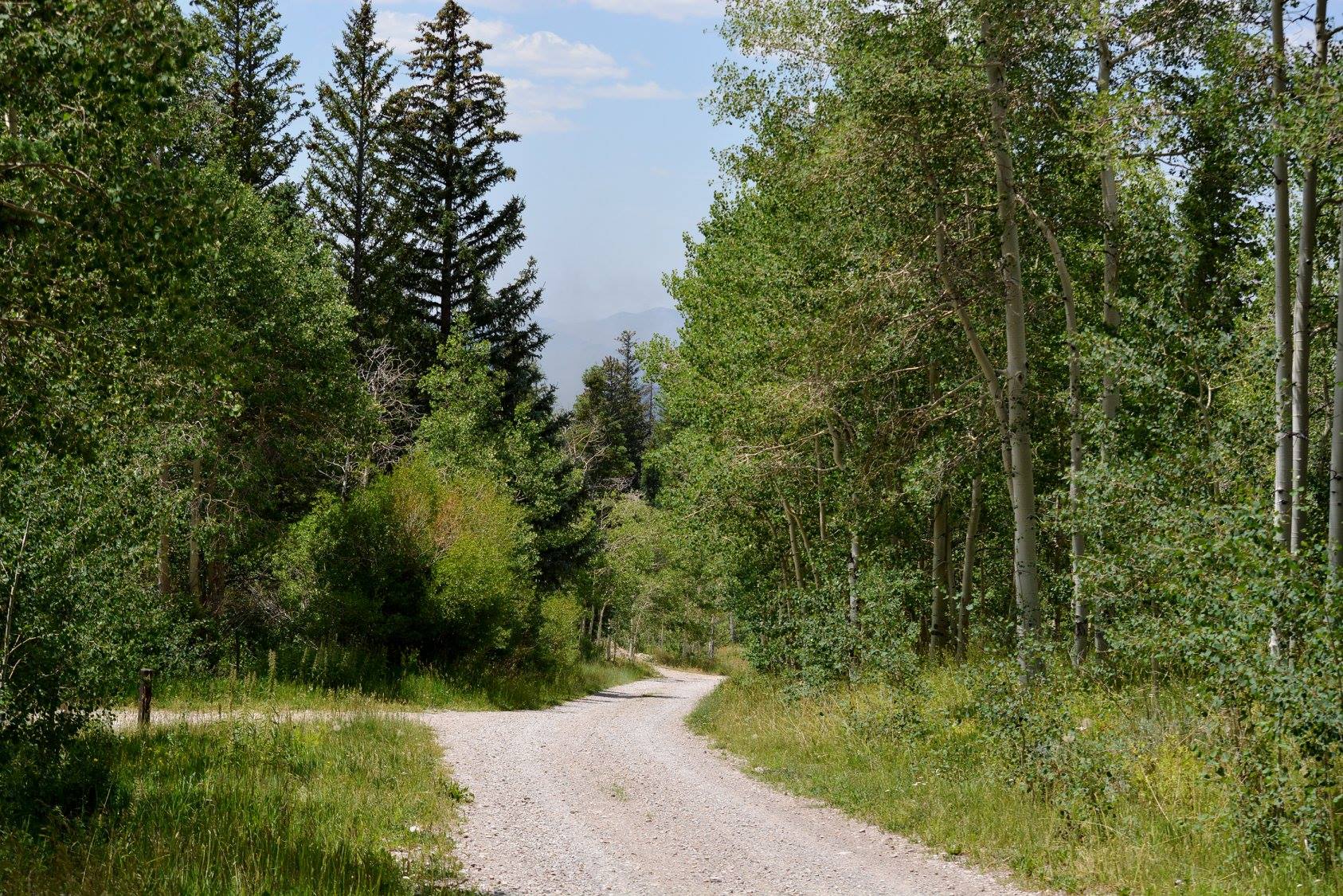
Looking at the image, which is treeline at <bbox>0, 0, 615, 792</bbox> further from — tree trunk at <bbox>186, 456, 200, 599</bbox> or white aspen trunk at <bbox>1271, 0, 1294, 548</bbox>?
white aspen trunk at <bbox>1271, 0, 1294, 548</bbox>

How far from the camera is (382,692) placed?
783 inches

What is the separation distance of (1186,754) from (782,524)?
1617 cm

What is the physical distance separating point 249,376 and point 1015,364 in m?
8.92

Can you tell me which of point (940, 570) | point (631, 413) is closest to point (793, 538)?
point (940, 570)

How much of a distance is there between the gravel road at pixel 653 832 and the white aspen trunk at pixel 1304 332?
4246 mm

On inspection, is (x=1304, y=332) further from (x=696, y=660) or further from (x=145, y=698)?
(x=696, y=660)

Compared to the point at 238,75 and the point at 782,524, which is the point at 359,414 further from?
the point at 238,75

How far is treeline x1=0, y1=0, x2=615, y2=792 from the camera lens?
20.8ft

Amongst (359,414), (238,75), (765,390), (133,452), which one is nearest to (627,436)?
(238,75)

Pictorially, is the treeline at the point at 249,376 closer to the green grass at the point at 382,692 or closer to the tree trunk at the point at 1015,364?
the green grass at the point at 382,692

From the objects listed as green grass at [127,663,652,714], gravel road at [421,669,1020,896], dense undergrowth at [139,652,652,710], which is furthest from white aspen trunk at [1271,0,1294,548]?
green grass at [127,663,652,714]

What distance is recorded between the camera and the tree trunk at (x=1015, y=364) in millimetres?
11516

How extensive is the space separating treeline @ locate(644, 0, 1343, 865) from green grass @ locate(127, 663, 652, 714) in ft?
23.4

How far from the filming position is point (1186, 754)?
7.96 metres
